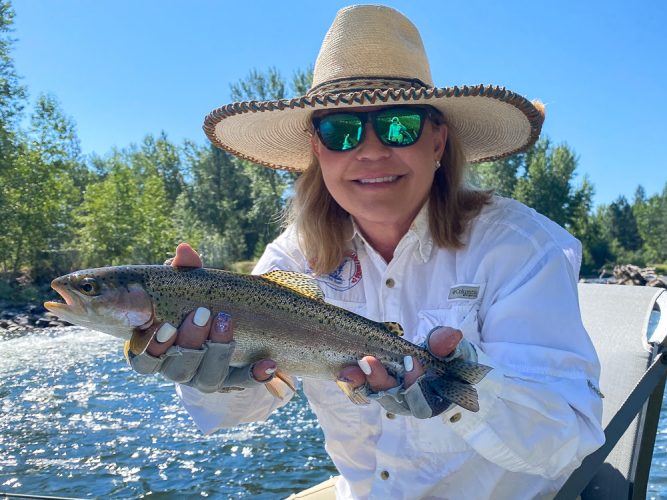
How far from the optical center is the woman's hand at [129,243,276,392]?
2.41 m

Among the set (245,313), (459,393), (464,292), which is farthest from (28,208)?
(459,393)

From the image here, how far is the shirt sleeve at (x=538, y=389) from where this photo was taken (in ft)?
7.47

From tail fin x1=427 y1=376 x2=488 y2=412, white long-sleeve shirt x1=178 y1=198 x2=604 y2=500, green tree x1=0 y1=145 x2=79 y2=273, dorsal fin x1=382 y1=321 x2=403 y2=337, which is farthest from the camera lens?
green tree x1=0 y1=145 x2=79 y2=273

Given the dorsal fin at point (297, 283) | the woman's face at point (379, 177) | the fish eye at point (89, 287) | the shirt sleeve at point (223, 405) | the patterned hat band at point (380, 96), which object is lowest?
the shirt sleeve at point (223, 405)

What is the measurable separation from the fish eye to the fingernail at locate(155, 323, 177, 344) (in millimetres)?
352

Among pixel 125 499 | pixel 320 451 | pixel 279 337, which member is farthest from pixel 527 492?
pixel 320 451

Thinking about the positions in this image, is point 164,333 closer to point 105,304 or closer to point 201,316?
point 201,316

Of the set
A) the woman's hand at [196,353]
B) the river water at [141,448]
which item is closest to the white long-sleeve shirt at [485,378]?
the woman's hand at [196,353]

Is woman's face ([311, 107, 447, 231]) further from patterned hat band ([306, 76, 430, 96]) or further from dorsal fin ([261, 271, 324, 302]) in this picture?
dorsal fin ([261, 271, 324, 302])

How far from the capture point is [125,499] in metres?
6.48

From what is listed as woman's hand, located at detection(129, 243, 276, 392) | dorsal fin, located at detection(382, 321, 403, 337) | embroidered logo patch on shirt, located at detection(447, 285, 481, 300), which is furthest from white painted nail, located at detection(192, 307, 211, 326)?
embroidered logo patch on shirt, located at detection(447, 285, 481, 300)

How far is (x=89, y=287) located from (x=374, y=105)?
1637 millimetres

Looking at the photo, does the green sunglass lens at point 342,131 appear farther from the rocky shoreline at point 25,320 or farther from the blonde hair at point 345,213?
the rocky shoreline at point 25,320

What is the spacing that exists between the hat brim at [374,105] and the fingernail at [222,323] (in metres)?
1.27
